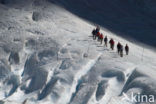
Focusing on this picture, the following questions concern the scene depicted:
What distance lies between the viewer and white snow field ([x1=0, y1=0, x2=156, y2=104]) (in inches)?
941

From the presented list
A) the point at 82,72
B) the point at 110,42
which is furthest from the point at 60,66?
the point at 110,42

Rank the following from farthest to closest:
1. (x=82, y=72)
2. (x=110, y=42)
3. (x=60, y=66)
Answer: (x=110, y=42) → (x=60, y=66) → (x=82, y=72)

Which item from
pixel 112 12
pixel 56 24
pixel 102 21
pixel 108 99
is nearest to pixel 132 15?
pixel 112 12

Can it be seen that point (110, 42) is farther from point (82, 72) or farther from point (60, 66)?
point (60, 66)

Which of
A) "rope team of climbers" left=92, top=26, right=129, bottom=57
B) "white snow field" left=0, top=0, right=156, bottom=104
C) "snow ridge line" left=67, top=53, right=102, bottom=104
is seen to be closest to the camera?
"white snow field" left=0, top=0, right=156, bottom=104

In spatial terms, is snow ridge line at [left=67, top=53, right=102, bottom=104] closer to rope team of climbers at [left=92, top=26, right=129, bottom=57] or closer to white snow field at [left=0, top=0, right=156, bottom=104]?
white snow field at [left=0, top=0, right=156, bottom=104]

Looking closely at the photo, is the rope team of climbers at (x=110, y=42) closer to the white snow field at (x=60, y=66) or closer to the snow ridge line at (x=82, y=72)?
the white snow field at (x=60, y=66)

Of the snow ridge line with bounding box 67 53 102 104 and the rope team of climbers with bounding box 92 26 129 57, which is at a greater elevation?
the rope team of climbers with bounding box 92 26 129 57

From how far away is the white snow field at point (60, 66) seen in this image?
2389 centimetres

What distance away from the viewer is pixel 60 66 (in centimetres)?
2728

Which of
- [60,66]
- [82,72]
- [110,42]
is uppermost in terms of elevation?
[110,42]

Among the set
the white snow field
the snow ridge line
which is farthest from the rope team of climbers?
the snow ridge line

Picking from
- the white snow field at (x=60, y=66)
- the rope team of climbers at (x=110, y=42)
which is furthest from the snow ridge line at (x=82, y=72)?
the rope team of climbers at (x=110, y=42)

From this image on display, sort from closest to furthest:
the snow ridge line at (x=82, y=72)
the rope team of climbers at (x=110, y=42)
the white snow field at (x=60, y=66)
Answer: the white snow field at (x=60, y=66)
the snow ridge line at (x=82, y=72)
the rope team of climbers at (x=110, y=42)
